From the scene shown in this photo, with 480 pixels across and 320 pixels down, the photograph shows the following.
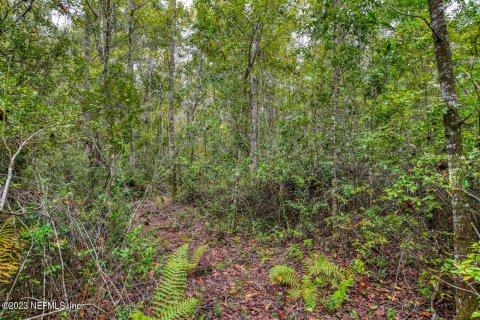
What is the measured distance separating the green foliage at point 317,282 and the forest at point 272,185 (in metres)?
0.03

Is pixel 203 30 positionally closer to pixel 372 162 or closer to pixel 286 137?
pixel 286 137

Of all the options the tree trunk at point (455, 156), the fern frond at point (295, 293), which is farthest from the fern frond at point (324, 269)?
the tree trunk at point (455, 156)

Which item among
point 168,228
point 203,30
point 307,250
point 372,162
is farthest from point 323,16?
point 168,228

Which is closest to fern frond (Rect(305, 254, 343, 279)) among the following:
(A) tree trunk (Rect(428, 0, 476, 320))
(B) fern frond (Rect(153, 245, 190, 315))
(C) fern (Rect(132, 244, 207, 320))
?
(A) tree trunk (Rect(428, 0, 476, 320))

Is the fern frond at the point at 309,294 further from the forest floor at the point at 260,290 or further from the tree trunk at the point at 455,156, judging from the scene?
the tree trunk at the point at 455,156

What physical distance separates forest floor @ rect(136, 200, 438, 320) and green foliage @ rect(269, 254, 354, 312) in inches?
4.7

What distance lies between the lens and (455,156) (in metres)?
2.62

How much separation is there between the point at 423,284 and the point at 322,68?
4834 millimetres

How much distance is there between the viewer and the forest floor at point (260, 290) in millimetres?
3570

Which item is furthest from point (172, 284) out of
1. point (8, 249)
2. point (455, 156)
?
point (455, 156)

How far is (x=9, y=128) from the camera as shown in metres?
3.60

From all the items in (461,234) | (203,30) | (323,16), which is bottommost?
(461,234)

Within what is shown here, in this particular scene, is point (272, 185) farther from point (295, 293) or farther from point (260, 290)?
point (295, 293)

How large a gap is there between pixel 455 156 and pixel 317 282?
9.54 ft
